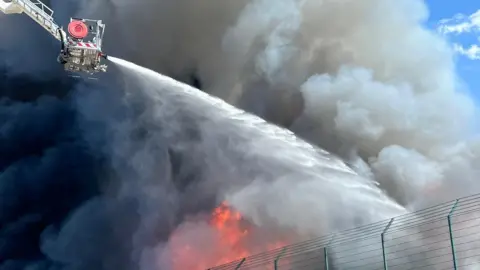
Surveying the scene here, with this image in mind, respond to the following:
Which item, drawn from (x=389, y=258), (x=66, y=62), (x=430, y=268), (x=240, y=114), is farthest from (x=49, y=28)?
(x=430, y=268)

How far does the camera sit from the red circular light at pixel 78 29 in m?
35.0

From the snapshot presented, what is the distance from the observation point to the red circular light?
35.0m

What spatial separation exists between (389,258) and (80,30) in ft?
81.3

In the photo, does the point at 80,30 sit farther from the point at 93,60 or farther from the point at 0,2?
the point at 0,2

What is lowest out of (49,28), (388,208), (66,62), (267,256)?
(267,256)

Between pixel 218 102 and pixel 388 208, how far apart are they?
1465 centimetres

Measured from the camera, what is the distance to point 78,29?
115 ft

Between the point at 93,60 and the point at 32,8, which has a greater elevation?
the point at 32,8

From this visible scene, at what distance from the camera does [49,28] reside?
133 feet

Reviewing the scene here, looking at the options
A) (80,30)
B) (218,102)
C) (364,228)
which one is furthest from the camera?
(218,102)

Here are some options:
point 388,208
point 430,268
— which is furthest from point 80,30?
point 430,268

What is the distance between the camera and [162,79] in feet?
138

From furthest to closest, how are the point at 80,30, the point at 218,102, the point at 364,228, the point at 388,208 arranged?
the point at 218,102, the point at 388,208, the point at 80,30, the point at 364,228

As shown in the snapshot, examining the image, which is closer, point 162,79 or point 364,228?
point 364,228
